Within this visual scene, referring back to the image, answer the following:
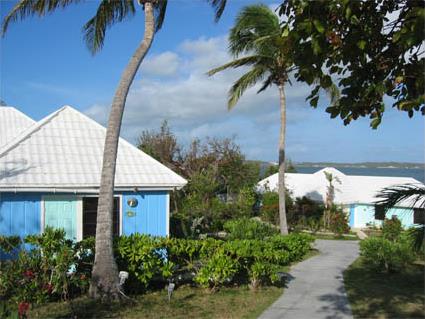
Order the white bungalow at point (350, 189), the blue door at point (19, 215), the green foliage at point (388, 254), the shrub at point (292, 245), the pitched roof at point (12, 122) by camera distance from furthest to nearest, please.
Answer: the white bungalow at point (350, 189), the pitched roof at point (12, 122), the shrub at point (292, 245), the green foliage at point (388, 254), the blue door at point (19, 215)

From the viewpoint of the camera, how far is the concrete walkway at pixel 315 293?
928 cm

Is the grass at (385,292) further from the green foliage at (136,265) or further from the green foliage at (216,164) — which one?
the green foliage at (216,164)

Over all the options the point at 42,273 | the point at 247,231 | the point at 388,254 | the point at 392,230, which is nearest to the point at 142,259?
the point at 42,273

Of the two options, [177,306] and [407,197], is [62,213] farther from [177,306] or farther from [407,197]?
[407,197]

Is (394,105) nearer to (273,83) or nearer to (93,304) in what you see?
(93,304)

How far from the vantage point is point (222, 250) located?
37.2ft

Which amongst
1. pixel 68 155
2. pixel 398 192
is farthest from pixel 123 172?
pixel 398 192

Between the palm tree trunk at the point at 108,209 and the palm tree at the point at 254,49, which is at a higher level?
the palm tree at the point at 254,49

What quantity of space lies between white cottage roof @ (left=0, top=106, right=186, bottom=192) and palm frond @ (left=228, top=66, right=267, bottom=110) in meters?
5.91

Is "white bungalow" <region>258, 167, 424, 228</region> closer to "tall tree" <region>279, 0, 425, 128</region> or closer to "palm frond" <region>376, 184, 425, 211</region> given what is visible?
"palm frond" <region>376, 184, 425, 211</region>

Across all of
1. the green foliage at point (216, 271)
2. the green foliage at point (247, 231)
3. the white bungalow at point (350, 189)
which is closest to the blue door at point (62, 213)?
the green foliage at point (216, 271)

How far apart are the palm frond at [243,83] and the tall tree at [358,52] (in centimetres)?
1425

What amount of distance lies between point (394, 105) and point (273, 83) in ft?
53.9

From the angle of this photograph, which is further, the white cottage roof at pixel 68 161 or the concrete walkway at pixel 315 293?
the white cottage roof at pixel 68 161
